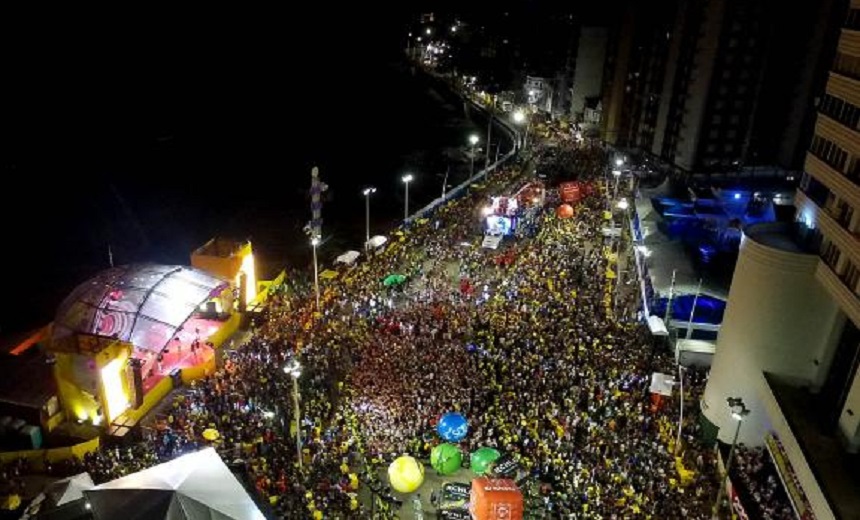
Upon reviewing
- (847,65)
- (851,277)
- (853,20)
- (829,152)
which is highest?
(853,20)

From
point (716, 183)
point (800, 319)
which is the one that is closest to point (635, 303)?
point (800, 319)

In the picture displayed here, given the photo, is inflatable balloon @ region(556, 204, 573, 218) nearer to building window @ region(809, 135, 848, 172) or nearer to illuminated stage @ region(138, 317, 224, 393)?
building window @ region(809, 135, 848, 172)

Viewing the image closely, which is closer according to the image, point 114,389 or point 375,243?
point 114,389

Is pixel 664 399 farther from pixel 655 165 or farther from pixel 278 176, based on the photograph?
pixel 278 176

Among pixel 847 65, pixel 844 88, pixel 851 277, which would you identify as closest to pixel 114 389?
pixel 851 277

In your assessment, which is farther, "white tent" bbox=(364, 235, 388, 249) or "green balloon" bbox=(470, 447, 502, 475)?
"white tent" bbox=(364, 235, 388, 249)

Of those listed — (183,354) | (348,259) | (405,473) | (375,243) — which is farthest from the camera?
(375,243)

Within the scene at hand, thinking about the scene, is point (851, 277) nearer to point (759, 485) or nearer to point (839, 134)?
point (839, 134)

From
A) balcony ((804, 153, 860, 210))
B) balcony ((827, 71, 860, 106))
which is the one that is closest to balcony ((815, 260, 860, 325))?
balcony ((804, 153, 860, 210))
